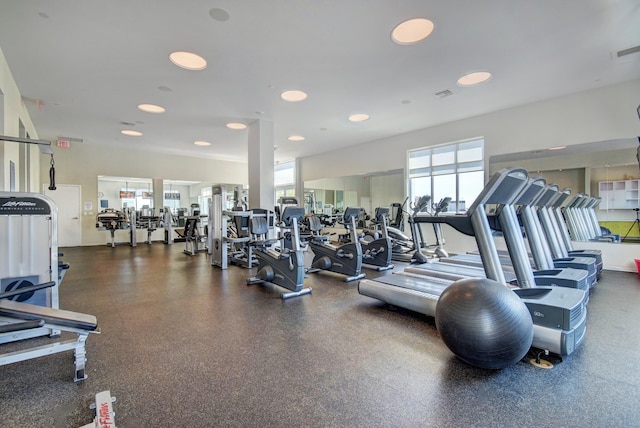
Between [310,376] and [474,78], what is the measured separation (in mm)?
4962

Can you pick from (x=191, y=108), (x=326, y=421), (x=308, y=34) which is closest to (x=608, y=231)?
(x=308, y=34)

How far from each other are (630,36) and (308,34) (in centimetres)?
396

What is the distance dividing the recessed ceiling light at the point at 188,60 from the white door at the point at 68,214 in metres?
7.57

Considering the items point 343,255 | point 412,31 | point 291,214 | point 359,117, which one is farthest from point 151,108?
point 412,31

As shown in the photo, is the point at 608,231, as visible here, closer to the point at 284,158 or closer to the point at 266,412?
the point at 266,412

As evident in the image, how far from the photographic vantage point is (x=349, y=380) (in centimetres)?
189

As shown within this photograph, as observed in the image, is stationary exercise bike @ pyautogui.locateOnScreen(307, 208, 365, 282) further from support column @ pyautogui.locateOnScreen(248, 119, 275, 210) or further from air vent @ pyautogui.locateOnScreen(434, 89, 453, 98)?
air vent @ pyautogui.locateOnScreen(434, 89, 453, 98)

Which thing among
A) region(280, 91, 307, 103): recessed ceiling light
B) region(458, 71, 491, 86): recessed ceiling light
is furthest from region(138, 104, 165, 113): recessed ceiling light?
region(458, 71, 491, 86): recessed ceiling light

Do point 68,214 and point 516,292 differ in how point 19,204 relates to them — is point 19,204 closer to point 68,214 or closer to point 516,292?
point 516,292

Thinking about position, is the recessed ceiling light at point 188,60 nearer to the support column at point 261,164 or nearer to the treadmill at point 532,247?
the support column at point 261,164

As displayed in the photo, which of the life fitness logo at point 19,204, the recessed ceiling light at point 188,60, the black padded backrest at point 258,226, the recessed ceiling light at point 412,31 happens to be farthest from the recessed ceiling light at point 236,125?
the life fitness logo at point 19,204

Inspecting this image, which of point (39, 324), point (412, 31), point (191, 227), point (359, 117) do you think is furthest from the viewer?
point (191, 227)

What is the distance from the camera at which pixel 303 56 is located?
13.2ft

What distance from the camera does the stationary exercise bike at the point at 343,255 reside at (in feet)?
15.3
